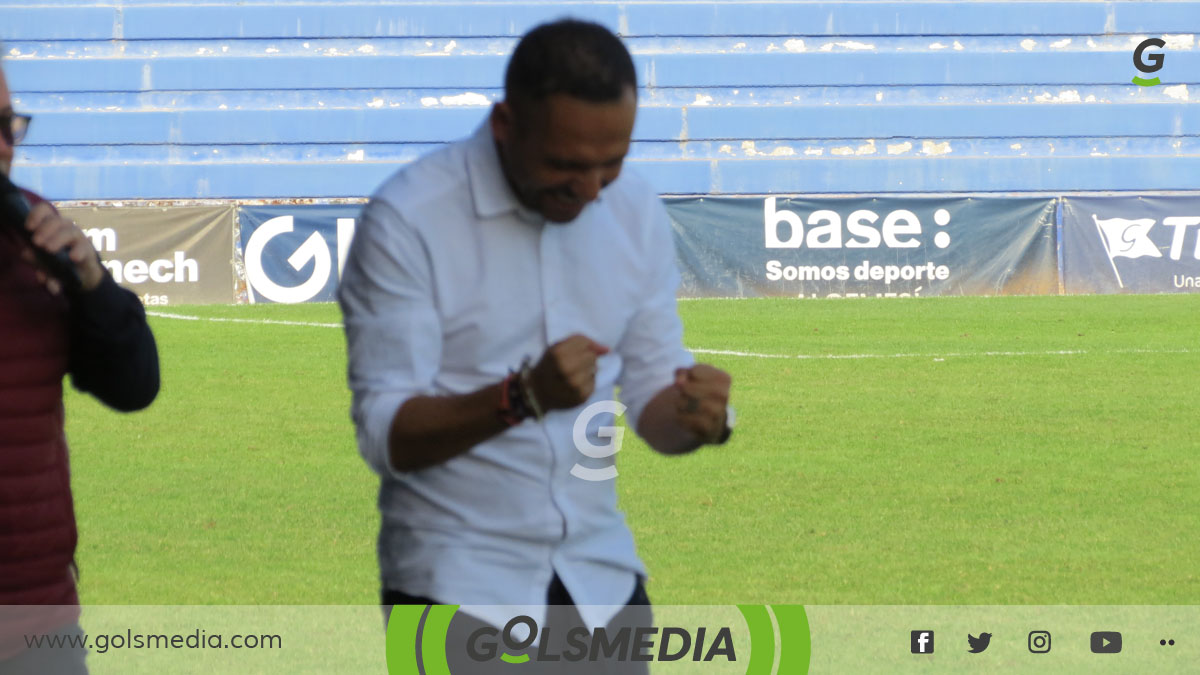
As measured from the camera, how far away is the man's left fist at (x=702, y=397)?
291cm

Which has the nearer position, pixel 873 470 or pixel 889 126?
pixel 873 470

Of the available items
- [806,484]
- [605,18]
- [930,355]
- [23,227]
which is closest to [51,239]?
[23,227]

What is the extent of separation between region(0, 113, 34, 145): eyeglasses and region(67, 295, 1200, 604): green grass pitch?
468 centimetres

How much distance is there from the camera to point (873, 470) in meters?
10.8

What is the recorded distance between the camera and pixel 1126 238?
2670 centimetres

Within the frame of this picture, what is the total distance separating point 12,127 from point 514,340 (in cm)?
88

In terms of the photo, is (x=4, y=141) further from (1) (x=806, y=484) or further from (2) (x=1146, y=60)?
(2) (x=1146, y=60)

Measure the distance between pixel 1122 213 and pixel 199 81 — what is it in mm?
19451

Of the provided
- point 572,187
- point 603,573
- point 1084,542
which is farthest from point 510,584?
point 1084,542

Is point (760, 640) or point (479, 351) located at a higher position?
point (479, 351)

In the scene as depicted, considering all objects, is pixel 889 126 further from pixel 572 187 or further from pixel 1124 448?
pixel 572 187

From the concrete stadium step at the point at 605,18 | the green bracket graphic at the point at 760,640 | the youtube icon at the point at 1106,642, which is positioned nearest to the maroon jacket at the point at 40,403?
the green bracket graphic at the point at 760,640

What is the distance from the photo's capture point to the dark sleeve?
268cm

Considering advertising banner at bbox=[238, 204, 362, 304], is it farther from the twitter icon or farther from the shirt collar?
the shirt collar
